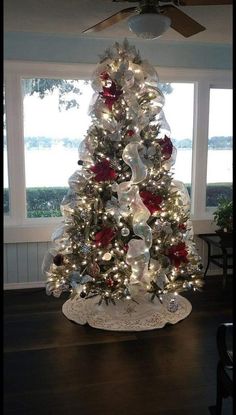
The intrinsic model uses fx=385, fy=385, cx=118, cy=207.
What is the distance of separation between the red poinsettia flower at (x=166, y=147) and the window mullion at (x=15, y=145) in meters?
1.51

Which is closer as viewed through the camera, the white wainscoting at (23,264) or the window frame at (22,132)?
the window frame at (22,132)

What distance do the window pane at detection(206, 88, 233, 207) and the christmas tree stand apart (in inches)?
49.5

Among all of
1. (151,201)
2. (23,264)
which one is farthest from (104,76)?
(23,264)

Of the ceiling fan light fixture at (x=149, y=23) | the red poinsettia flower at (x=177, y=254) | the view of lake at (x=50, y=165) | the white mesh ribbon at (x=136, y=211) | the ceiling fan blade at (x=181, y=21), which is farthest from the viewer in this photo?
the view of lake at (x=50, y=165)

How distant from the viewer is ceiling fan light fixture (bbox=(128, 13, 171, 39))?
2.06m

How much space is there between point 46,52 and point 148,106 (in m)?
1.36

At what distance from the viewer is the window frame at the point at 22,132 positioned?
12.6 feet

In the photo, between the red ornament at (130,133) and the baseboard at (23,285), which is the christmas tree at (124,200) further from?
the baseboard at (23,285)

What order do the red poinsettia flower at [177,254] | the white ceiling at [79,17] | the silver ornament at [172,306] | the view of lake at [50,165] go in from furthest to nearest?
the view of lake at [50,165] → the silver ornament at [172,306] → the red poinsettia flower at [177,254] → the white ceiling at [79,17]

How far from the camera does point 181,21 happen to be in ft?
7.88

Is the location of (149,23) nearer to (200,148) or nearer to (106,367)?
(106,367)

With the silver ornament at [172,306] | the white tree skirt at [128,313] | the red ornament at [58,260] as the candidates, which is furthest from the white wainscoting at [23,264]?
the silver ornament at [172,306]

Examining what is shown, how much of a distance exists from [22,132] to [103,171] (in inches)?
51.3

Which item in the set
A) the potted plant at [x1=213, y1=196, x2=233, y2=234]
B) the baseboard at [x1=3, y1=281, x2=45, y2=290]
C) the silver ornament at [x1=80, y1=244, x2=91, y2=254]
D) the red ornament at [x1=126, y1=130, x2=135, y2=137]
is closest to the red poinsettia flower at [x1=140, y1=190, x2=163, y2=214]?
the red ornament at [x1=126, y1=130, x2=135, y2=137]
